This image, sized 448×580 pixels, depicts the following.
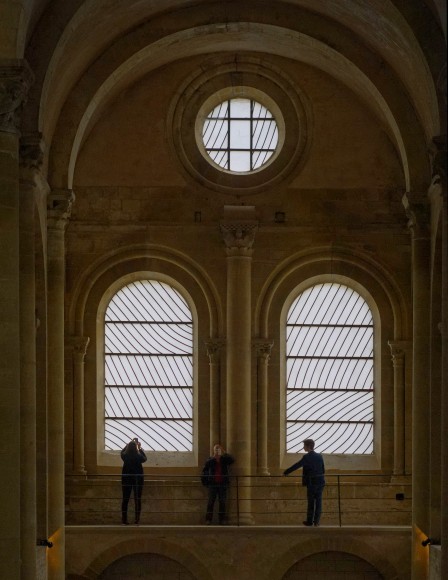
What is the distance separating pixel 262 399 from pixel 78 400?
3.86m

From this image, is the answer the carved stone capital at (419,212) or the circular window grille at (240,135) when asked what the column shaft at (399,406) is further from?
the circular window grille at (240,135)

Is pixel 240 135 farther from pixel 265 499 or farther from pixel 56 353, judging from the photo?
pixel 265 499

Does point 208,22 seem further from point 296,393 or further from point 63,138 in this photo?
point 296,393

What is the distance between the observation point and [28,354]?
Answer: 2425 centimetres

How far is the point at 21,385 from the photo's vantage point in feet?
78.6

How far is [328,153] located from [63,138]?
19.8 feet

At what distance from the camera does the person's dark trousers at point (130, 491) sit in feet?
Answer: 96.5

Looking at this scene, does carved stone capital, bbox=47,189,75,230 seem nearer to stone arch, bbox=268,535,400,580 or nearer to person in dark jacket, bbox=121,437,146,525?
person in dark jacket, bbox=121,437,146,525

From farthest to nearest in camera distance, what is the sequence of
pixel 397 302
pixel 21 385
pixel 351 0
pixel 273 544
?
1. pixel 397 302
2. pixel 273 544
3. pixel 351 0
4. pixel 21 385

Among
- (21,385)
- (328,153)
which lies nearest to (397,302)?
(328,153)

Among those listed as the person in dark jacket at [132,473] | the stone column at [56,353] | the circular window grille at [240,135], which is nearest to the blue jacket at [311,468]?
the person in dark jacket at [132,473]

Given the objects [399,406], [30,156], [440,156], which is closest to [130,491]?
[399,406]

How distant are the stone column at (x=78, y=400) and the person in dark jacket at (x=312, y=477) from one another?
14.7 feet

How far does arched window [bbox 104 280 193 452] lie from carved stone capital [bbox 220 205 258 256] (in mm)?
1708
